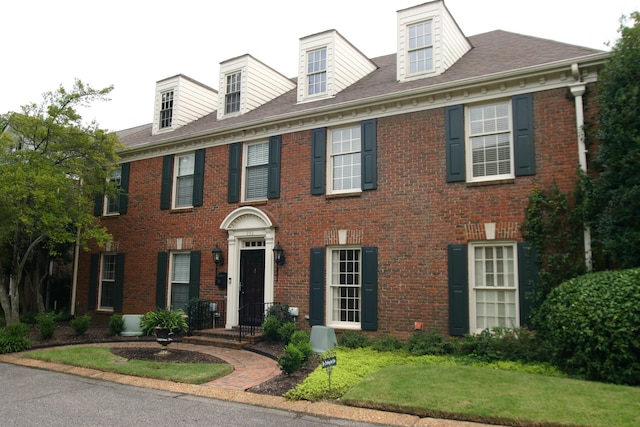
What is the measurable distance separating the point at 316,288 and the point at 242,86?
23.3ft

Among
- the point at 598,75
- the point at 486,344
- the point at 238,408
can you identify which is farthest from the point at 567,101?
the point at 238,408

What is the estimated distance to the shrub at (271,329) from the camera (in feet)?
37.6

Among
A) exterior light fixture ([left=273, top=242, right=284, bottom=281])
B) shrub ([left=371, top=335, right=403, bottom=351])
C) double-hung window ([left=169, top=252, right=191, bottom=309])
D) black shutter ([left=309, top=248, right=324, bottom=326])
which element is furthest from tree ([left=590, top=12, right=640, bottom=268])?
double-hung window ([left=169, top=252, right=191, bottom=309])

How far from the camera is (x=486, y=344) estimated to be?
362 inches

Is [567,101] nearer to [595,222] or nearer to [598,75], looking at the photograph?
[598,75]

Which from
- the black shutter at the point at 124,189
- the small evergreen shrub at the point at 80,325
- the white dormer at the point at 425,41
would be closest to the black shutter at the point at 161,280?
the small evergreen shrub at the point at 80,325

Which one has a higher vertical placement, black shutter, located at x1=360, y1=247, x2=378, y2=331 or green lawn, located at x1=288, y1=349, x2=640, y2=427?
black shutter, located at x1=360, y1=247, x2=378, y2=331

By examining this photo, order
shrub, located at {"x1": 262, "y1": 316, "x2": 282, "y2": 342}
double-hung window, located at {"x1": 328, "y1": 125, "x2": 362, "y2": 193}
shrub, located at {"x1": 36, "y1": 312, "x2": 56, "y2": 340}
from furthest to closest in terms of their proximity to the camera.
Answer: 1. shrub, located at {"x1": 36, "y1": 312, "x2": 56, "y2": 340}
2. double-hung window, located at {"x1": 328, "y1": 125, "x2": 362, "y2": 193}
3. shrub, located at {"x1": 262, "y1": 316, "x2": 282, "y2": 342}

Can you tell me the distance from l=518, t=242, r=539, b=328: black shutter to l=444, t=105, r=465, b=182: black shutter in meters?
1.97

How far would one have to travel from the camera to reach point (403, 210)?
11000 millimetres

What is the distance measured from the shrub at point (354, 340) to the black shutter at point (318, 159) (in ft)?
11.6

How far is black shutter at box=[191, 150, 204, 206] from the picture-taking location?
1445 cm

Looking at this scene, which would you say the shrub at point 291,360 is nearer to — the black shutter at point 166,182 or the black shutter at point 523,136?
the black shutter at point 523,136

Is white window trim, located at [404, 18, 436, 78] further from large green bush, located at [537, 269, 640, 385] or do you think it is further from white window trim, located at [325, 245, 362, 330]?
large green bush, located at [537, 269, 640, 385]
